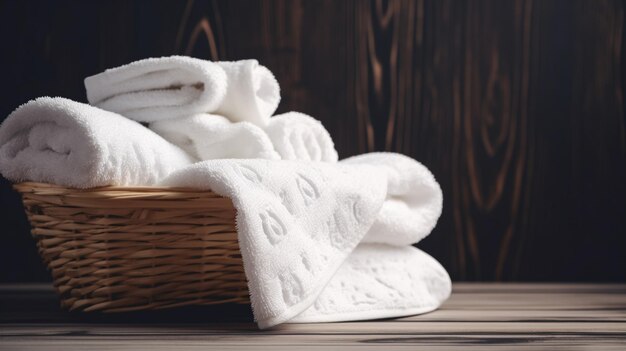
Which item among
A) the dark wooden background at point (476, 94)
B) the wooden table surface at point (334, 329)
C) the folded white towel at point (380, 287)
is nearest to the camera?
the wooden table surface at point (334, 329)

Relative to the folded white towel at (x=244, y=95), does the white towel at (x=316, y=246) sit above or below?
below

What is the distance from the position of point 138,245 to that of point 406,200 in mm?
418

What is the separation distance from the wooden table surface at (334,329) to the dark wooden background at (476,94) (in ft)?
0.84

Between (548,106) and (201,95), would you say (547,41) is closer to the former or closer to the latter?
(548,106)

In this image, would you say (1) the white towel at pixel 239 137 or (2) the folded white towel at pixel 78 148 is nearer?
(2) the folded white towel at pixel 78 148

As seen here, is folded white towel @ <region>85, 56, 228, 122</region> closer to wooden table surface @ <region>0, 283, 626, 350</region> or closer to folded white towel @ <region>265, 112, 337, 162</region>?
folded white towel @ <region>265, 112, 337, 162</region>

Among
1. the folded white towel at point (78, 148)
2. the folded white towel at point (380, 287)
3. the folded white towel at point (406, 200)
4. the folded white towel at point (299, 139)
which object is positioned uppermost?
the folded white towel at point (78, 148)

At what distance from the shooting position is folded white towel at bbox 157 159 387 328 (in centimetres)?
84

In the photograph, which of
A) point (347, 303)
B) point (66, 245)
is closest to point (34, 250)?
point (66, 245)

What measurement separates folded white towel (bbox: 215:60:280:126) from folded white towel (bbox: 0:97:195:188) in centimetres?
11

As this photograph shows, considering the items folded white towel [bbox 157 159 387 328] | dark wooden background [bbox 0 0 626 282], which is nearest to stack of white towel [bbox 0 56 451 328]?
folded white towel [bbox 157 159 387 328]

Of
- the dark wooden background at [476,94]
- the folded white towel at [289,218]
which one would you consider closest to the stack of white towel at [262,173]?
the folded white towel at [289,218]

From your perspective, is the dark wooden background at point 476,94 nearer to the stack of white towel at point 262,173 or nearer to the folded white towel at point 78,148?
the stack of white towel at point 262,173

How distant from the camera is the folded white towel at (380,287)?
0.98 metres
